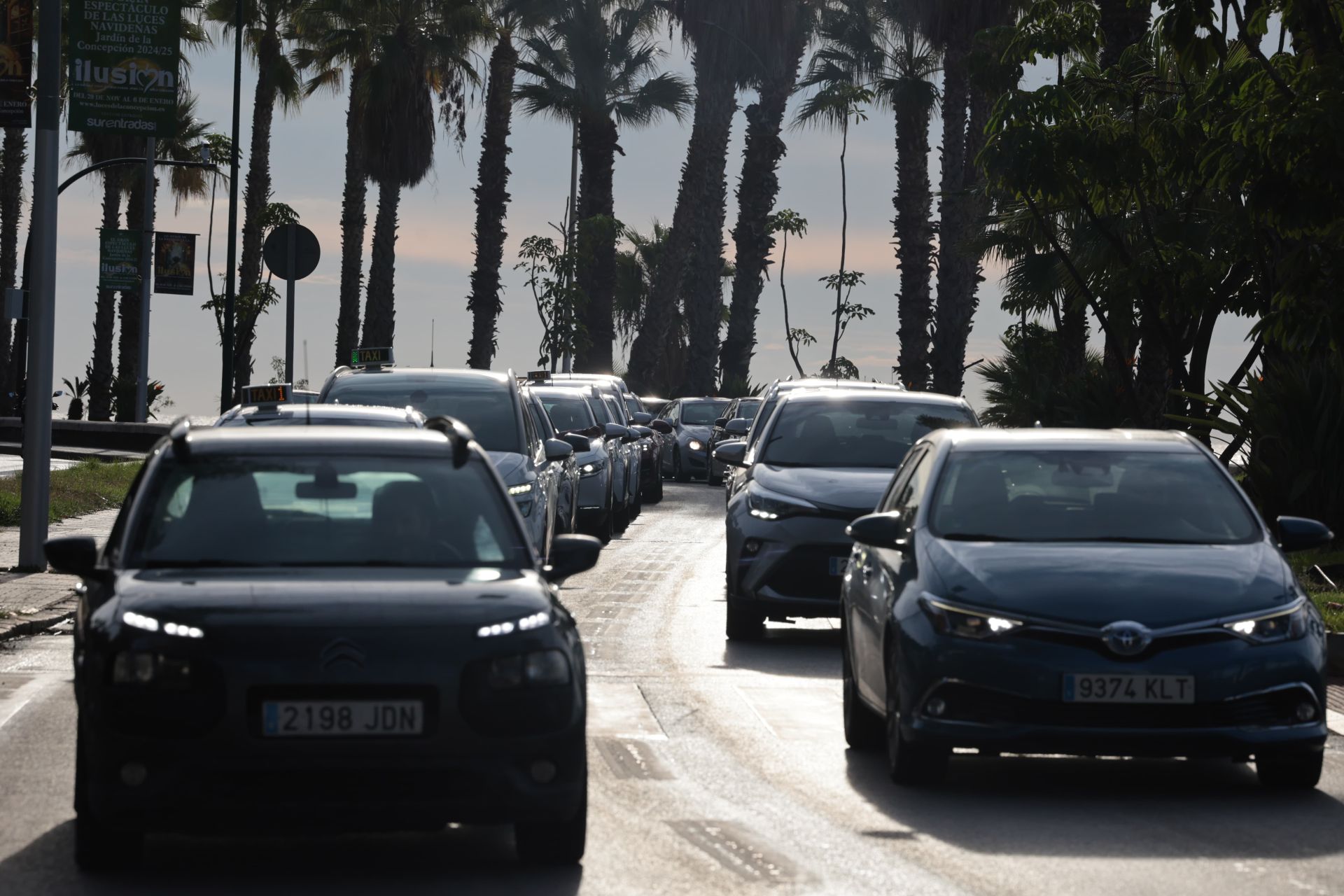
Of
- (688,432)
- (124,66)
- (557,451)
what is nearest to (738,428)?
(557,451)

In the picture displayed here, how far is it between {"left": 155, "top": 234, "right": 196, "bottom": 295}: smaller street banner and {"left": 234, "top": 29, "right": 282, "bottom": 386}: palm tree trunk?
4.96 feet

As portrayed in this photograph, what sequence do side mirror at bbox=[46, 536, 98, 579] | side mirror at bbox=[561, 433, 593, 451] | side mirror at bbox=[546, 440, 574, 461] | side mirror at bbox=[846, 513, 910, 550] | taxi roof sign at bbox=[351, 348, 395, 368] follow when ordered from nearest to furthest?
side mirror at bbox=[46, 536, 98, 579]
side mirror at bbox=[846, 513, 910, 550]
side mirror at bbox=[546, 440, 574, 461]
side mirror at bbox=[561, 433, 593, 451]
taxi roof sign at bbox=[351, 348, 395, 368]

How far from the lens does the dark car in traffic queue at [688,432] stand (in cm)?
4209

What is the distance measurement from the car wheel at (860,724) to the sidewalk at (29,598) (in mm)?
6624

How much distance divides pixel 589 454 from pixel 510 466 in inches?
298

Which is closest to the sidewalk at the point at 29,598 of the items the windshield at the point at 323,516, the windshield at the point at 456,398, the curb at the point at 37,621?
the curb at the point at 37,621

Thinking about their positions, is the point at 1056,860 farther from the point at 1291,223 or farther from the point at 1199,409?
the point at 1199,409

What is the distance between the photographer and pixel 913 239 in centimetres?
4972

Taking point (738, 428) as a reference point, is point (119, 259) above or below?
above

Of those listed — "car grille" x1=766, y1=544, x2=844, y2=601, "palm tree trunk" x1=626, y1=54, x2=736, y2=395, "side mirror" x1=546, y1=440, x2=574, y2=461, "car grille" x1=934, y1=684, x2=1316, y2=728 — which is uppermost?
"palm tree trunk" x1=626, y1=54, x2=736, y2=395

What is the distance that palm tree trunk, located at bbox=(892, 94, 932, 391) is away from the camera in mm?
49469

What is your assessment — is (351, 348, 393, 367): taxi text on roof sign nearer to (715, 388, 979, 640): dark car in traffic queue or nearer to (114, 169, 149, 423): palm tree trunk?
(715, 388, 979, 640): dark car in traffic queue

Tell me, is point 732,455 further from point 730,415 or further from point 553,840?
point 730,415

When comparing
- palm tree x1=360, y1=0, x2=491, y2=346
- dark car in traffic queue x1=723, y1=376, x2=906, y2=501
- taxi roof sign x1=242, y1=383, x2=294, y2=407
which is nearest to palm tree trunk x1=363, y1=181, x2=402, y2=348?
palm tree x1=360, y1=0, x2=491, y2=346
